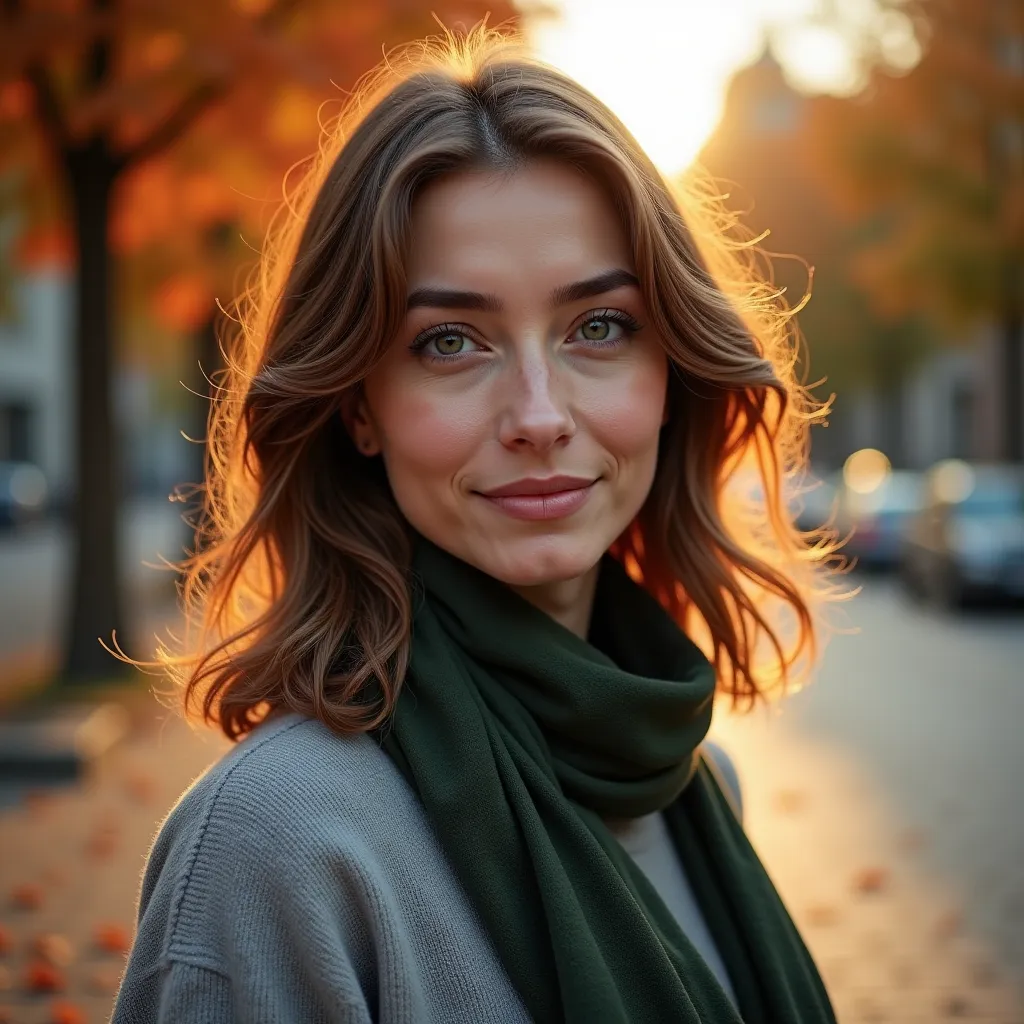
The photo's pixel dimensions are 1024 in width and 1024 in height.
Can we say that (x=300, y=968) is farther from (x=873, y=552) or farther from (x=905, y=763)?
(x=873, y=552)

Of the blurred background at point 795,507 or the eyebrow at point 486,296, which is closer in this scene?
the eyebrow at point 486,296

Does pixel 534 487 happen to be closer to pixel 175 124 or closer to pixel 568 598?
pixel 568 598

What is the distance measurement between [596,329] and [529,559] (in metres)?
0.35

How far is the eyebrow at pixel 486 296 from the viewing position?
1.80 m

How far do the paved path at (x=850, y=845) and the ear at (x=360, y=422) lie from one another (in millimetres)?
1292

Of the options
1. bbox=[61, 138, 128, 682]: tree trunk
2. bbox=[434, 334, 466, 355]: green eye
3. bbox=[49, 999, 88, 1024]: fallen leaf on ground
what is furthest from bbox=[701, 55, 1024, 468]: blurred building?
bbox=[434, 334, 466, 355]: green eye

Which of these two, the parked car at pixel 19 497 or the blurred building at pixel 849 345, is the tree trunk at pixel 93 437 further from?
the parked car at pixel 19 497

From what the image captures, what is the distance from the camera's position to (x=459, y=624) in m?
1.93

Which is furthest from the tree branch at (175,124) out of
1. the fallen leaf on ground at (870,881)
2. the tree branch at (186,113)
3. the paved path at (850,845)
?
the fallen leaf on ground at (870,881)

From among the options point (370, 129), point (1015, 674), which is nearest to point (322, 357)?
point (370, 129)

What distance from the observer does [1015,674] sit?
11617 millimetres

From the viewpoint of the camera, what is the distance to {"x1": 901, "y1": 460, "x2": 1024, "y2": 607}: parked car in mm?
15195

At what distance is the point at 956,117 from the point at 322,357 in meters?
20.9

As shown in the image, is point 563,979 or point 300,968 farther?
point 563,979
